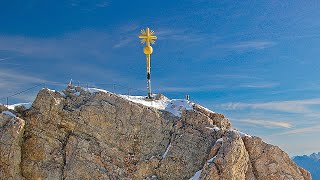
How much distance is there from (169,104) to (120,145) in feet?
34.2

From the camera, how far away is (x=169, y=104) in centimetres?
5675

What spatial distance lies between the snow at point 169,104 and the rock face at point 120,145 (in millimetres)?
1776

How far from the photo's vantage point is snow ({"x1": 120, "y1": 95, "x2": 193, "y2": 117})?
54.5 meters

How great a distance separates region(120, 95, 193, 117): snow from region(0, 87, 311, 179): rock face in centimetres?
178

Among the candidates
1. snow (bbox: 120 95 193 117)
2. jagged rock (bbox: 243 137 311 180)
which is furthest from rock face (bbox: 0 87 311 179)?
snow (bbox: 120 95 193 117)

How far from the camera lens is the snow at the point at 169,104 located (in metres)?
54.5

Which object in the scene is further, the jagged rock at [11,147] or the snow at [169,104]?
the snow at [169,104]

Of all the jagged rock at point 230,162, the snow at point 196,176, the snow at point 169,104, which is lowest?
the snow at point 196,176

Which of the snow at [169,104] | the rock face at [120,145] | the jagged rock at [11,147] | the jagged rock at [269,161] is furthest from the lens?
the snow at [169,104]

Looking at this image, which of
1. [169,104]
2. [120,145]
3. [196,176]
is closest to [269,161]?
[196,176]

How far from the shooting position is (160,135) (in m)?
50.8

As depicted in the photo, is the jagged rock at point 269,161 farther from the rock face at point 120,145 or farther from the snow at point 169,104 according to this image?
the snow at point 169,104

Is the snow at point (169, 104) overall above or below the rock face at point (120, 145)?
above

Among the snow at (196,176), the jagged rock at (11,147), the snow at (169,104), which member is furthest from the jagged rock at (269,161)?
the jagged rock at (11,147)
